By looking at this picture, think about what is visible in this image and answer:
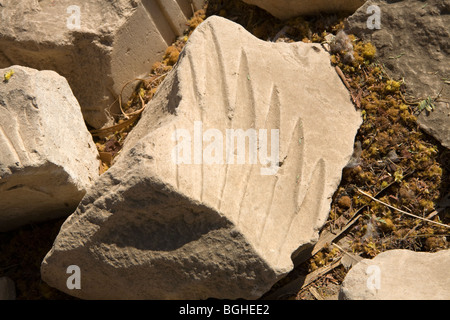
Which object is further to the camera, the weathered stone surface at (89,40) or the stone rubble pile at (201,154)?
the weathered stone surface at (89,40)

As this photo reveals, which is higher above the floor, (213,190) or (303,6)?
(303,6)

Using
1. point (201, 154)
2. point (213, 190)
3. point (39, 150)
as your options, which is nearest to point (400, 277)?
point (213, 190)

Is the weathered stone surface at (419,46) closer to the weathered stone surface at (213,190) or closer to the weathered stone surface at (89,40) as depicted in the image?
the weathered stone surface at (213,190)

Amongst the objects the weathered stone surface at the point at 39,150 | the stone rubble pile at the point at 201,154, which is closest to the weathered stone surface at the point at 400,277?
the stone rubble pile at the point at 201,154

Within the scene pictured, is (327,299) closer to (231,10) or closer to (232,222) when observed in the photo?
(232,222)

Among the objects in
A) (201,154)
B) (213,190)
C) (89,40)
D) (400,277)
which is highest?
(89,40)

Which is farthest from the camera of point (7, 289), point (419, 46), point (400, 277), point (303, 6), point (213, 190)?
point (303, 6)

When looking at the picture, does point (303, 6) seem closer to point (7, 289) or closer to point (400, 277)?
point (400, 277)
